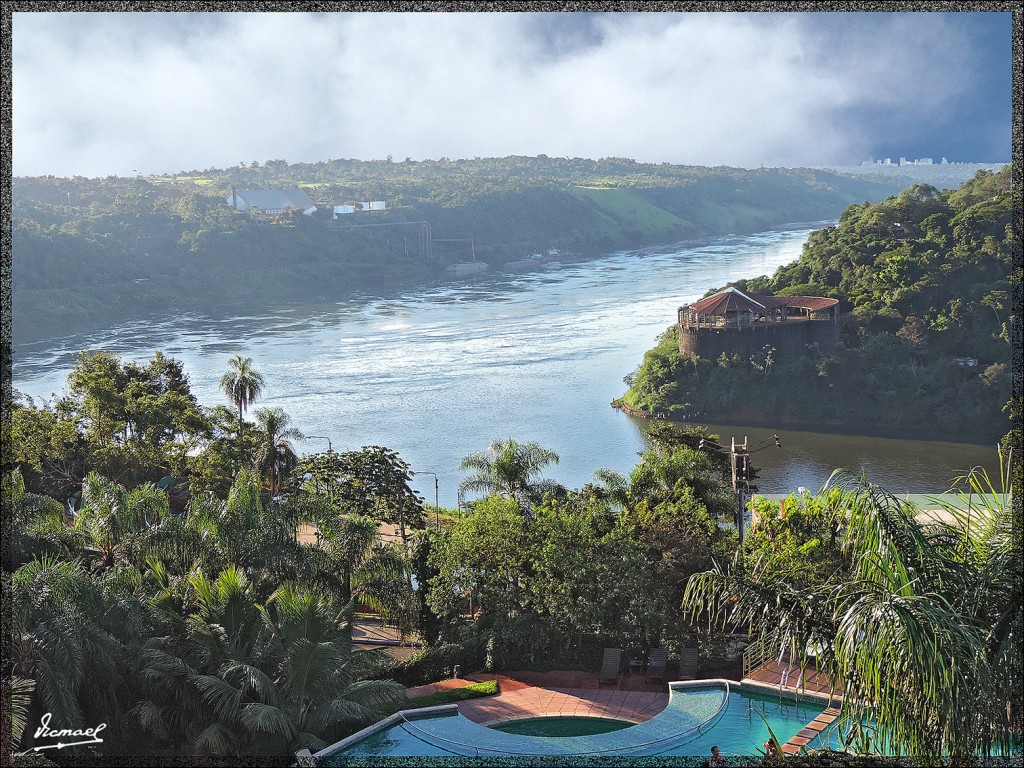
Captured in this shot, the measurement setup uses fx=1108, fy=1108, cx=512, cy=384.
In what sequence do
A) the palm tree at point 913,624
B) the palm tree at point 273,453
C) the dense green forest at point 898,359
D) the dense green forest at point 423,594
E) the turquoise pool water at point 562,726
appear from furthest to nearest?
the dense green forest at point 898,359, the palm tree at point 273,453, the turquoise pool water at point 562,726, the dense green forest at point 423,594, the palm tree at point 913,624

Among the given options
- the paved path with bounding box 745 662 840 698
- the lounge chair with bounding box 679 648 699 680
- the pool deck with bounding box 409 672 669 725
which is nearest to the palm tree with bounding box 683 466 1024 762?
the paved path with bounding box 745 662 840 698

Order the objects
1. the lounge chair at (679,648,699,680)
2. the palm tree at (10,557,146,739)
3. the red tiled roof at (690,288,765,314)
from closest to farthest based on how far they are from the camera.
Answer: the palm tree at (10,557,146,739)
the lounge chair at (679,648,699,680)
the red tiled roof at (690,288,765,314)

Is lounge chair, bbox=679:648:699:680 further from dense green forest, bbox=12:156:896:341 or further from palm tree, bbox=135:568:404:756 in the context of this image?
dense green forest, bbox=12:156:896:341

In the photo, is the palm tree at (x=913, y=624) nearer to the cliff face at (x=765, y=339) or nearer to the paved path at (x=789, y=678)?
the paved path at (x=789, y=678)

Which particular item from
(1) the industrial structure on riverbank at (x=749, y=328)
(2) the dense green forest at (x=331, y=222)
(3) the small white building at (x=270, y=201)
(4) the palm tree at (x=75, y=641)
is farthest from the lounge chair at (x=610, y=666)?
(3) the small white building at (x=270, y=201)

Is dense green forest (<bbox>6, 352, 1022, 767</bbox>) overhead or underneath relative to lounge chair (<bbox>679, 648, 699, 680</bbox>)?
overhead

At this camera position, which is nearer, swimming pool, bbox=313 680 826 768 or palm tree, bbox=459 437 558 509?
swimming pool, bbox=313 680 826 768
